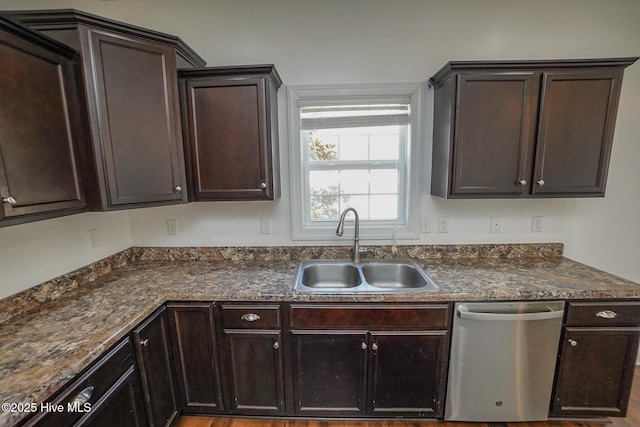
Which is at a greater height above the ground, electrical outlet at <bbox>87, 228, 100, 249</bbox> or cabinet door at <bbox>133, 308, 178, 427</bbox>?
electrical outlet at <bbox>87, 228, 100, 249</bbox>

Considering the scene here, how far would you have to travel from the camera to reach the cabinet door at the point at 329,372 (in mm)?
1513

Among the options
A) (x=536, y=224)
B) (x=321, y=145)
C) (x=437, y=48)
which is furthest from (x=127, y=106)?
(x=536, y=224)

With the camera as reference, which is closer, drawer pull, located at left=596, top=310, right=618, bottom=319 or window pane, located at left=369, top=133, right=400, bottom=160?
drawer pull, located at left=596, top=310, right=618, bottom=319

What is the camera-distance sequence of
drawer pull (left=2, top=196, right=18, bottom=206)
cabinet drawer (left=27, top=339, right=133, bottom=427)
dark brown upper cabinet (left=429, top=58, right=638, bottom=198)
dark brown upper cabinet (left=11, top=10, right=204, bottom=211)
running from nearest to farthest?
cabinet drawer (left=27, top=339, right=133, bottom=427), drawer pull (left=2, top=196, right=18, bottom=206), dark brown upper cabinet (left=11, top=10, right=204, bottom=211), dark brown upper cabinet (left=429, top=58, right=638, bottom=198)

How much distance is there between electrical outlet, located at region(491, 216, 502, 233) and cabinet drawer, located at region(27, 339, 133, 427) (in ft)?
7.93

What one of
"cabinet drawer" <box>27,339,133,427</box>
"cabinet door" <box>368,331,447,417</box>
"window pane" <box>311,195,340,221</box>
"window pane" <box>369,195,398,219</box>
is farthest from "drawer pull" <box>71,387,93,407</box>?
"window pane" <box>369,195,398,219</box>

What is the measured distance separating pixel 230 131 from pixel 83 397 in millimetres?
1429

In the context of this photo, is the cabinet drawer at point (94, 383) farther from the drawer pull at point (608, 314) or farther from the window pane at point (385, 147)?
the drawer pull at point (608, 314)

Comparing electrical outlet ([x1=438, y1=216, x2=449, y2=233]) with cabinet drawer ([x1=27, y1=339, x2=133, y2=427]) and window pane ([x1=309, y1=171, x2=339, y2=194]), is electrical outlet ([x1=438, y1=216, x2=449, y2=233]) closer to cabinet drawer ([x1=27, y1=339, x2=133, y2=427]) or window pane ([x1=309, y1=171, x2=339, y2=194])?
window pane ([x1=309, y1=171, x2=339, y2=194])

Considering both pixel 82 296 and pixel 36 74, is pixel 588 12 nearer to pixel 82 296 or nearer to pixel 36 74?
pixel 36 74

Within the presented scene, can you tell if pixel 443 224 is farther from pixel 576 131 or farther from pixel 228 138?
pixel 228 138

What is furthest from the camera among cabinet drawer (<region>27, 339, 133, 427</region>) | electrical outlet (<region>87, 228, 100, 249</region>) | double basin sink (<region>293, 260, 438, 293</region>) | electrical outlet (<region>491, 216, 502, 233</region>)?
electrical outlet (<region>491, 216, 502, 233</region>)

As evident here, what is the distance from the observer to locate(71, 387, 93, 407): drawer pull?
953 mm

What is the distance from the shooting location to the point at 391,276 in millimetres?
1944
